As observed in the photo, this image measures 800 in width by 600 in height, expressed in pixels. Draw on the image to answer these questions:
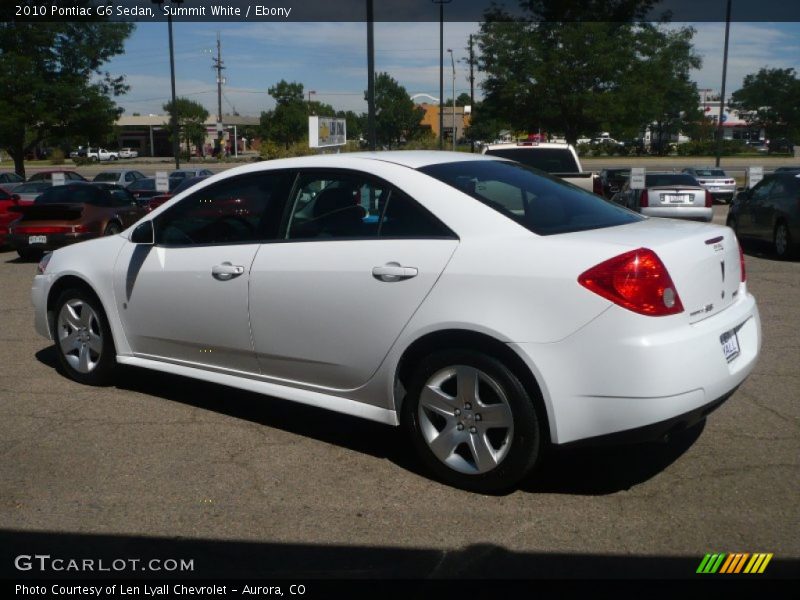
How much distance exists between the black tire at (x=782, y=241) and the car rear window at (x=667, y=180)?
683 centimetres

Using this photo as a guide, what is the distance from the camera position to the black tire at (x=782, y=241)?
46.0 ft

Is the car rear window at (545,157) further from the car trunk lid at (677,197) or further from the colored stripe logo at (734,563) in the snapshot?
the colored stripe logo at (734,563)

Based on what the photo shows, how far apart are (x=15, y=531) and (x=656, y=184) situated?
1967cm

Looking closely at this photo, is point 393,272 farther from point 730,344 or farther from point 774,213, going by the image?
point 774,213

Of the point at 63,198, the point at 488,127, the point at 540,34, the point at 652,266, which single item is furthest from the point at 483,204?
the point at 488,127

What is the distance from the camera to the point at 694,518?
411 centimetres

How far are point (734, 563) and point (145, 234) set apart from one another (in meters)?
4.03

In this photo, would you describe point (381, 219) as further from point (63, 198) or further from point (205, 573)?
point (63, 198)

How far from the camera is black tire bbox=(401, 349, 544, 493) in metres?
4.20

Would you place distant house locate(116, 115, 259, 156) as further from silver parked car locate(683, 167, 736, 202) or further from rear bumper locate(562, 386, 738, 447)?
rear bumper locate(562, 386, 738, 447)

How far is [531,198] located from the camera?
4902 mm

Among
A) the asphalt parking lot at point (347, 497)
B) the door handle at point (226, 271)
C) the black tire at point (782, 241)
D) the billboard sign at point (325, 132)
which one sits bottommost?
the asphalt parking lot at point (347, 497)

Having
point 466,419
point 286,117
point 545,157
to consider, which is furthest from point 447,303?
point 286,117

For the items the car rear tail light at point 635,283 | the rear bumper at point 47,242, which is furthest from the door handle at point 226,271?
the rear bumper at point 47,242
